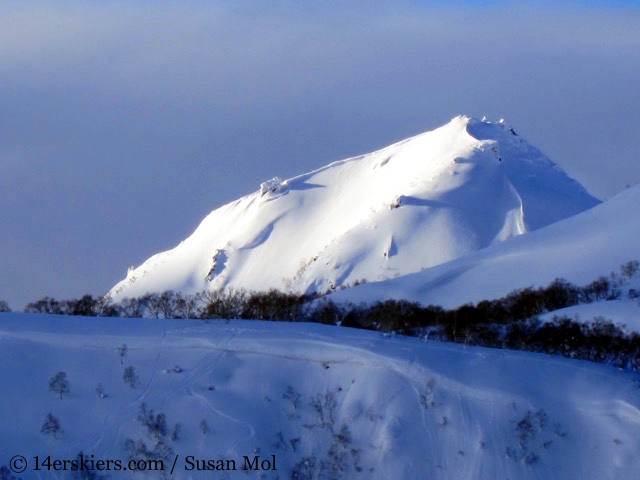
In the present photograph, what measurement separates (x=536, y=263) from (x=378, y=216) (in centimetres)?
5123

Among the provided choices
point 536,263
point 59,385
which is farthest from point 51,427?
point 536,263

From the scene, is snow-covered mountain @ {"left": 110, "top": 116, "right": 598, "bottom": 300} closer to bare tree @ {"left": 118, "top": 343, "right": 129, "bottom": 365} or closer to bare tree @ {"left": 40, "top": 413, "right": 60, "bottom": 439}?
bare tree @ {"left": 118, "top": 343, "right": 129, "bottom": 365}

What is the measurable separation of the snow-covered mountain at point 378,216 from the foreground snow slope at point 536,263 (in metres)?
26.1

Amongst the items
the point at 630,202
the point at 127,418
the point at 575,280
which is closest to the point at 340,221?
the point at 630,202

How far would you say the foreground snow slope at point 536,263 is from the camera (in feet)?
286

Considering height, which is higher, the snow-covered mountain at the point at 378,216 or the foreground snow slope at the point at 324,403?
the snow-covered mountain at the point at 378,216

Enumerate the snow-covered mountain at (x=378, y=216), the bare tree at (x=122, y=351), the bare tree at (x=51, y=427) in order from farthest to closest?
the snow-covered mountain at (x=378, y=216) → the bare tree at (x=122, y=351) → the bare tree at (x=51, y=427)

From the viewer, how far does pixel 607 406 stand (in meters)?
42.2

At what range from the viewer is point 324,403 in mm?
41969

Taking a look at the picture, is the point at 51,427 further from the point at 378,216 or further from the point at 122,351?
the point at 378,216

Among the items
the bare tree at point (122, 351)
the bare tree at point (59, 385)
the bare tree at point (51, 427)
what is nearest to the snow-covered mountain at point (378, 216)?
the bare tree at point (122, 351)

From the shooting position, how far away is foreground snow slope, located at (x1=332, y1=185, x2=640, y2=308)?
286 ft

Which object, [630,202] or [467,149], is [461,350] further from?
[467,149]

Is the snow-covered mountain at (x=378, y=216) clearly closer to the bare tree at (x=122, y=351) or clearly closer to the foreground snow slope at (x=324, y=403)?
the foreground snow slope at (x=324, y=403)
